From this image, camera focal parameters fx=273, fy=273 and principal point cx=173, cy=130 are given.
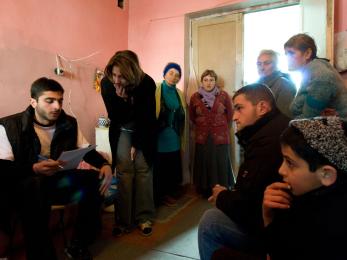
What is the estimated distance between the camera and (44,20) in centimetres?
227

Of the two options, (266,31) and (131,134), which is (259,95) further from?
(266,31)

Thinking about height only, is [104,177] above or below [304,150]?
below

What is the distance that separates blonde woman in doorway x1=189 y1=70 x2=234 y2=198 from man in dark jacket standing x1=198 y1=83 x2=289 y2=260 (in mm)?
1595

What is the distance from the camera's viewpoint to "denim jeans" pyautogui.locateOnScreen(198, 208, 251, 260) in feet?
3.46

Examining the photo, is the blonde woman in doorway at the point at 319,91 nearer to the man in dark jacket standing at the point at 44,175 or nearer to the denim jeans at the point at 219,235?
the denim jeans at the point at 219,235

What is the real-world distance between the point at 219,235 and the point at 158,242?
0.88m

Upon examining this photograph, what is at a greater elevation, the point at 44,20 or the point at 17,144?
the point at 44,20

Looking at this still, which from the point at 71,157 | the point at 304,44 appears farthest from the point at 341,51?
the point at 71,157

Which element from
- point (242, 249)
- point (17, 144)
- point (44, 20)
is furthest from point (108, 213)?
point (44, 20)

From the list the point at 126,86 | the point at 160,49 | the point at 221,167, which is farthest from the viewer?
the point at 160,49

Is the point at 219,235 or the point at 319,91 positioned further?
the point at 319,91

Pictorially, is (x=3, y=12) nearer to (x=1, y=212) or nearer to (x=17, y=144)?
(x=17, y=144)

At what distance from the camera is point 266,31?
291 cm

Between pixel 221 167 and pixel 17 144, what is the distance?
6.15ft
